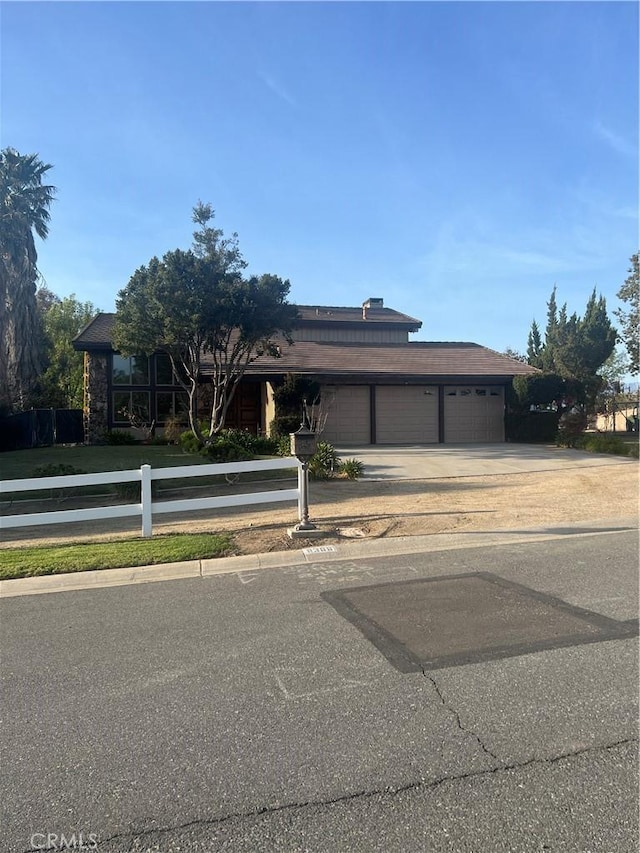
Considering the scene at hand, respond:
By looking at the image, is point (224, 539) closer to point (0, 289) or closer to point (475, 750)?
point (475, 750)

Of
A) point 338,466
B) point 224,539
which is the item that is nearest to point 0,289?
point 338,466

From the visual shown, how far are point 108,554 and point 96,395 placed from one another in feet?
61.8

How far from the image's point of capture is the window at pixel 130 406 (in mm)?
25109

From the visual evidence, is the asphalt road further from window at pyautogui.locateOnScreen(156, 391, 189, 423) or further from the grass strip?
window at pyautogui.locateOnScreen(156, 391, 189, 423)

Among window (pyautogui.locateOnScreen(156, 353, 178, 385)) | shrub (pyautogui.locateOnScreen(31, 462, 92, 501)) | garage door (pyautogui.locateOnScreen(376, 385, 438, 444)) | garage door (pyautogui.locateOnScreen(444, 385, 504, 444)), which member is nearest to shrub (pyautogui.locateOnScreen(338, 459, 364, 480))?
shrub (pyautogui.locateOnScreen(31, 462, 92, 501))

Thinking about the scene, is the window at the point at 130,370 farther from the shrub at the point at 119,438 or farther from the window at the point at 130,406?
the shrub at the point at 119,438

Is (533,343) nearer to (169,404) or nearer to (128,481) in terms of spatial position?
(169,404)

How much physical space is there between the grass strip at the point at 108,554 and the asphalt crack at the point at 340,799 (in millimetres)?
4773

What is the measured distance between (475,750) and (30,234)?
30.5 metres

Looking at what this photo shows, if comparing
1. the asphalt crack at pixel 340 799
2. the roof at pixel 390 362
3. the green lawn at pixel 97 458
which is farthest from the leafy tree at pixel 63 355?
the asphalt crack at pixel 340 799

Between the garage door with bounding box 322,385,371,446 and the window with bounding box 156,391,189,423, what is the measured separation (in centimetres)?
619

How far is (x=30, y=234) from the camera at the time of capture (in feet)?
91.1

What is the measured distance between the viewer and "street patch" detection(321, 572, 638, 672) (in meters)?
4.31

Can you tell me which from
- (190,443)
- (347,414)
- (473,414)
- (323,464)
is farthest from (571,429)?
(190,443)
